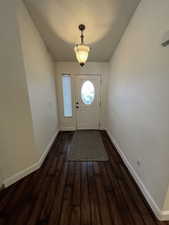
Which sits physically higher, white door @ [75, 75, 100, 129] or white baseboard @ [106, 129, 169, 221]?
white door @ [75, 75, 100, 129]

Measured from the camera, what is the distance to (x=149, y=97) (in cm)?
146

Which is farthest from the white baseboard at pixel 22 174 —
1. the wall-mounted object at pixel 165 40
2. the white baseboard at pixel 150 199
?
the wall-mounted object at pixel 165 40

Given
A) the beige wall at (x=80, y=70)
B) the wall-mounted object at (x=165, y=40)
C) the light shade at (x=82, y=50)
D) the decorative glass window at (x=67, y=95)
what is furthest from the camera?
the decorative glass window at (x=67, y=95)

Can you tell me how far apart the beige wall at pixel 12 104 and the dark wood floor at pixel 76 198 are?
16.2 inches

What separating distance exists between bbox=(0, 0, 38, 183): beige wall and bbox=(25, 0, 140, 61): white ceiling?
2.13 feet

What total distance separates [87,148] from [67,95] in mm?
1993

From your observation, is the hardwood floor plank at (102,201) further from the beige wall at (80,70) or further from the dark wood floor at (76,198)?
the beige wall at (80,70)

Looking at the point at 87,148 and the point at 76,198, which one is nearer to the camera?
the point at 76,198

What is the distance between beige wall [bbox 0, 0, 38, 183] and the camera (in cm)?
148

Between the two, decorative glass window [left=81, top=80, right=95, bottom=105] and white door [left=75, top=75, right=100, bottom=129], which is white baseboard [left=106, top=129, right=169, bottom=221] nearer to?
white door [left=75, top=75, right=100, bottom=129]

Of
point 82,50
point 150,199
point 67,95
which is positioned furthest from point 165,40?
point 67,95

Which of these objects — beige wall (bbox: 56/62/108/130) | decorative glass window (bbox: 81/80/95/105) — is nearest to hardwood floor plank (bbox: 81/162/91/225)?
decorative glass window (bbox: 81/80/95/105)

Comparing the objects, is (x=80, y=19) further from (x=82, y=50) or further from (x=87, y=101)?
(x=87, y=101)

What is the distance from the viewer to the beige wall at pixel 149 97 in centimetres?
120
